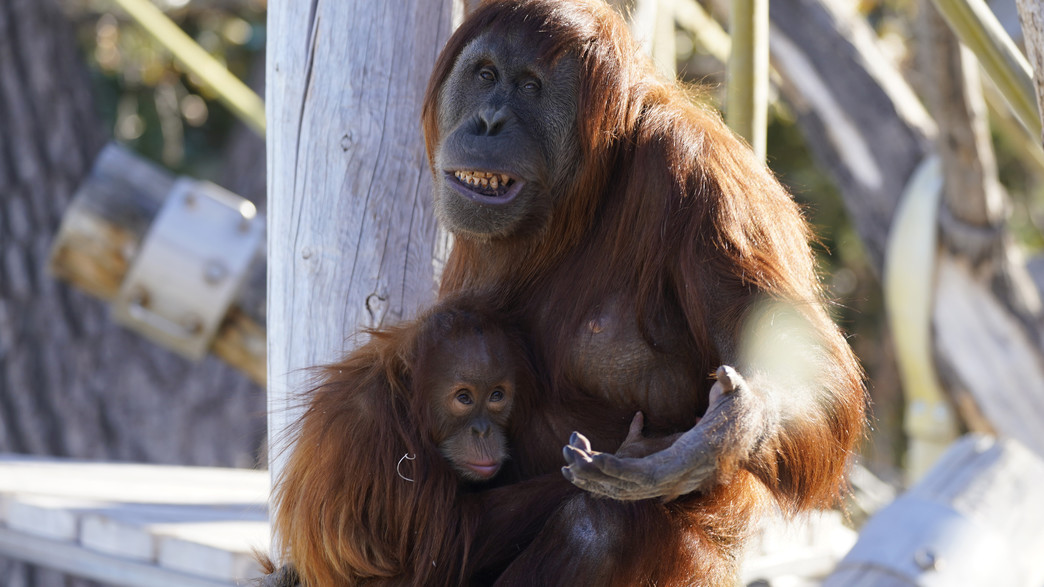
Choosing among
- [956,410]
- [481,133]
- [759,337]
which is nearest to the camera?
[759,337]

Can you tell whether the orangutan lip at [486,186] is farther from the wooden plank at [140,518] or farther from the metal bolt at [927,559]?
the metal bolt at [927,559]

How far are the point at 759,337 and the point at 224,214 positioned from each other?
2.71m

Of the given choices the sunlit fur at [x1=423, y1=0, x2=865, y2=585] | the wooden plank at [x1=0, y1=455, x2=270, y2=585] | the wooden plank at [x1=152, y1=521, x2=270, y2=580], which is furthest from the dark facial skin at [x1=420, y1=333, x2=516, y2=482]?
the wooden plank at [x1=152, y1=521, x2=270, y2=580]

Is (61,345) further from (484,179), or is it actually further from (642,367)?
(642,367)

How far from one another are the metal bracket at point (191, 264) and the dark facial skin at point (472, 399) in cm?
221

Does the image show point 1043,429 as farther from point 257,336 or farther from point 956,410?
point 257,336

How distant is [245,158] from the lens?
20.9ft

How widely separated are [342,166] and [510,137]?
1.87ft

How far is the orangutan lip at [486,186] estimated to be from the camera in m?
1.91

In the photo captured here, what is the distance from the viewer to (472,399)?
6.09 feet

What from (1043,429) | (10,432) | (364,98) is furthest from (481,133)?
(10,432)

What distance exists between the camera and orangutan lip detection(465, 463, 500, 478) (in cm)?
184

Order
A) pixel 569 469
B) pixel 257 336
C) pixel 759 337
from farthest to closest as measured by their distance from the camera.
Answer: pixel 257 336 < pixel 759 337 < pixel 569 469

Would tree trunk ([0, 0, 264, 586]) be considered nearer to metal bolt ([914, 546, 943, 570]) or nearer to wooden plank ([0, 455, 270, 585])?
wooden plank ([0, 455, 270, 585])
